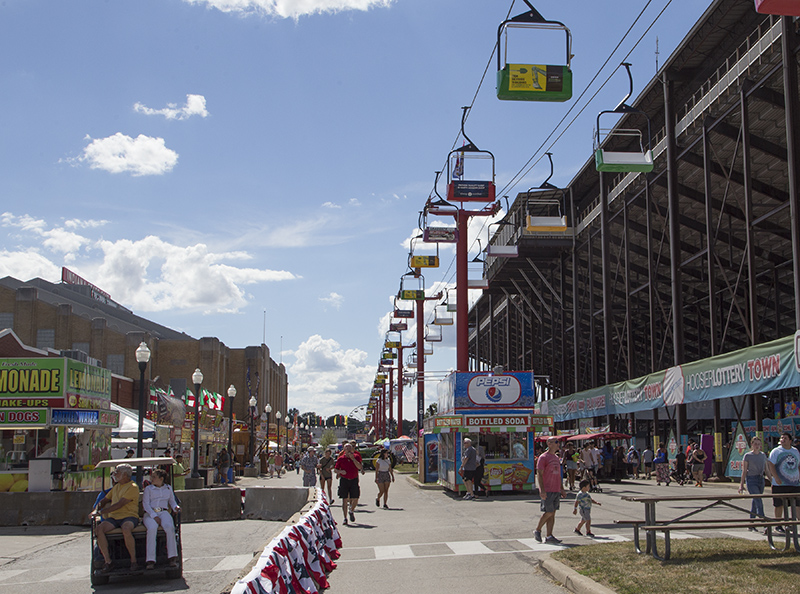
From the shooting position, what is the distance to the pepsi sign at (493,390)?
26859mm

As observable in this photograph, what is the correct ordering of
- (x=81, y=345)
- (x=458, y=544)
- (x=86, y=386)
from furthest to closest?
(x=81, y=345), (x=86, y=386), (x=458, y=544)

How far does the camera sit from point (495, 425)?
85.0 ft

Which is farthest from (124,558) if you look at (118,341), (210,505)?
(118,341)

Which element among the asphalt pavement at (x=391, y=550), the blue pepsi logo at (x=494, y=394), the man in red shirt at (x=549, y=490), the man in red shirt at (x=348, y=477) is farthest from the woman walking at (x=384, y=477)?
the man in red shirt at (x=549, y=490)

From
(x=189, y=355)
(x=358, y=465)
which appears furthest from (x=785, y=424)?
Answer: (x=189, y=355)

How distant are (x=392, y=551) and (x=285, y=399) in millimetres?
117386

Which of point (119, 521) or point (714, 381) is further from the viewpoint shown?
point (714, 381)

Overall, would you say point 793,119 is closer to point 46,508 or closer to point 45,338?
point 46,508

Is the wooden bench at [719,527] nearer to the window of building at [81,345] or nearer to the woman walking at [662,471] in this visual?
the woman walking at [662,471]

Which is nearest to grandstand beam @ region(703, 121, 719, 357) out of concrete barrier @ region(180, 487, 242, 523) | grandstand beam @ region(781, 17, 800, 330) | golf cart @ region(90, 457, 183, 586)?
grandstand beam @ region(781, 17, 800, 330)

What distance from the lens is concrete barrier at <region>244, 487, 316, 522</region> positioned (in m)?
20.3

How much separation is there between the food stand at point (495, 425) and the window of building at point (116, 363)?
47587 millimetres

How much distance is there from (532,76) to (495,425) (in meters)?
14.0

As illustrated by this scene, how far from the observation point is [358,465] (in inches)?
729
